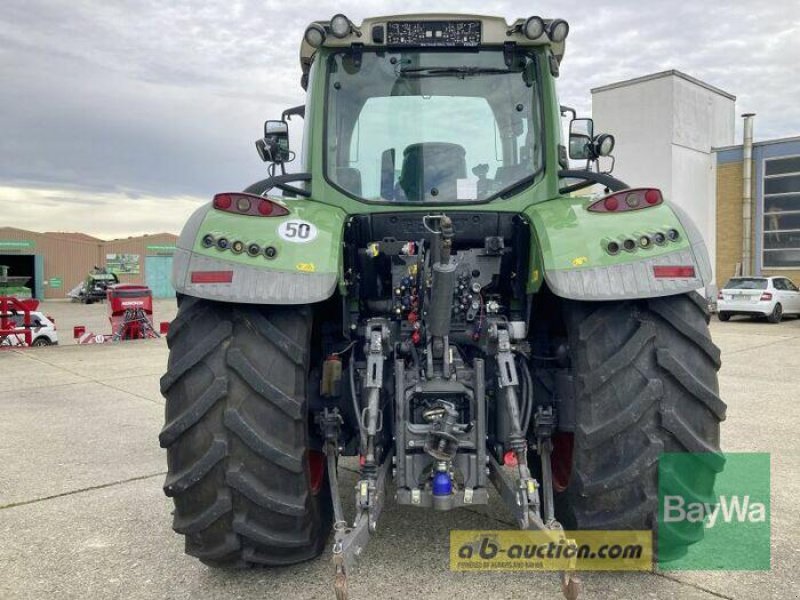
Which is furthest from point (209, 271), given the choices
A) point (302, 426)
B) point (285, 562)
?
point (285, 562)

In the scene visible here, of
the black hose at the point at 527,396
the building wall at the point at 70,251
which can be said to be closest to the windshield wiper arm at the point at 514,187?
the black hose at the point at 527,396

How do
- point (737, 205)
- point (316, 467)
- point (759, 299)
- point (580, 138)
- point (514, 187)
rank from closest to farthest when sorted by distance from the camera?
point (316, 467), point (514, 187), point (580, 138), point (759, 299), point (737, 205)

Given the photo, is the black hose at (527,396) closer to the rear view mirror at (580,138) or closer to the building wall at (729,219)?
the rear view mirror at (580,138)

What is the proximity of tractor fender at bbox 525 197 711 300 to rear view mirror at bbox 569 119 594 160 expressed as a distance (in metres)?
0.96

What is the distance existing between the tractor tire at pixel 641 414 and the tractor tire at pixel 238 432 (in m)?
1.20

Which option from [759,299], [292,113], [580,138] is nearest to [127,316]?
[292,113]

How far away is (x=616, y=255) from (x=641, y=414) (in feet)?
2.19

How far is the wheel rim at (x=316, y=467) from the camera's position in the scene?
3.24 metres

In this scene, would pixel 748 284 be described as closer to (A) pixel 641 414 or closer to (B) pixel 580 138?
(B) pixel 580 138

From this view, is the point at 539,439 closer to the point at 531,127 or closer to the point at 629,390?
the point at 629,390

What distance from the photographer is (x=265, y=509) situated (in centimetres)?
274

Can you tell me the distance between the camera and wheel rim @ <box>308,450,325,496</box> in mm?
3244

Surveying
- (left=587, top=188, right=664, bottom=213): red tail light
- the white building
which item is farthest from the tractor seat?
the white building

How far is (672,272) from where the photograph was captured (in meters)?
2.77
